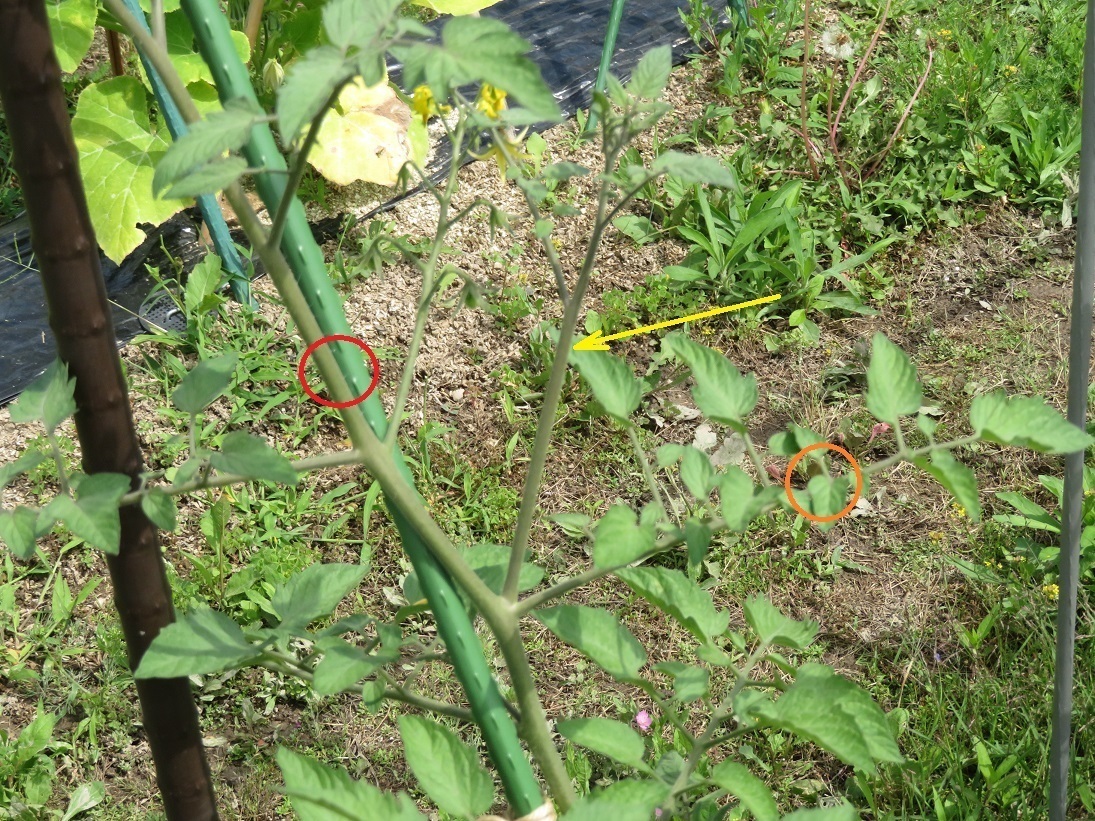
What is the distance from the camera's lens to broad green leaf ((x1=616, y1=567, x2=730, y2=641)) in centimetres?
103

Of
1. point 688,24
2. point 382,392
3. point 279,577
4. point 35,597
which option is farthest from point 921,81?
point 35,597

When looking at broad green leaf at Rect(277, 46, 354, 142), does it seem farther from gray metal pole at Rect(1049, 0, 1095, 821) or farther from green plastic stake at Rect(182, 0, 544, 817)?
gray metal pole at Rect(1049, 0, 1095, 821)

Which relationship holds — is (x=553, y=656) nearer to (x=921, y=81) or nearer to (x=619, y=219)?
(x=619, y=219)

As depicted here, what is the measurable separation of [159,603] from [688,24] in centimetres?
A: 305

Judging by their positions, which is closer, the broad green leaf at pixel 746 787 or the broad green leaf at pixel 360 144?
the broad green leaf at pixel 746 787

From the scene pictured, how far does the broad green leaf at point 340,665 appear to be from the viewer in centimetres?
89

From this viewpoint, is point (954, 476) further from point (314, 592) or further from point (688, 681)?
point (314, 592)

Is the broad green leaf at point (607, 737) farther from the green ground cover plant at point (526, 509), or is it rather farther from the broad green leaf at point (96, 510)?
the broad green leaf at point (96, 510)

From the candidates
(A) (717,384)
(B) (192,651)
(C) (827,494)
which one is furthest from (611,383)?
(B) (192,651)

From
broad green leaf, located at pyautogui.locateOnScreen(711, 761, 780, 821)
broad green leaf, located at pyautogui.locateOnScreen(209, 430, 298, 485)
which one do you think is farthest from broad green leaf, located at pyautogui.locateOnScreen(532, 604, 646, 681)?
broad green leaf, located at pyautogui.locateOnScreen(209, 430, 298, 485)

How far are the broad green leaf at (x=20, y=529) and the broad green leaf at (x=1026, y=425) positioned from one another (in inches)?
29.1

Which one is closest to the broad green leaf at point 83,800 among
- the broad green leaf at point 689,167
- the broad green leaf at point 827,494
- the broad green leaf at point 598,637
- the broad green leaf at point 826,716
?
the broad green leaf at point 598,637

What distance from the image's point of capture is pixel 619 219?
3.04 metres

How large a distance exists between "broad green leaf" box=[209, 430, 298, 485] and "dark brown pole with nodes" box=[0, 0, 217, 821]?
15 centimetres
